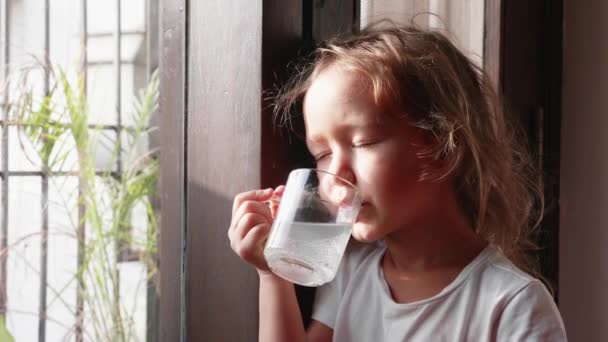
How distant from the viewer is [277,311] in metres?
1.01

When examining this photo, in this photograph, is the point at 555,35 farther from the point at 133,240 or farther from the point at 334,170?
the point at 133,240

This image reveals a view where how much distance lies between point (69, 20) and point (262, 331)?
1.66 feet

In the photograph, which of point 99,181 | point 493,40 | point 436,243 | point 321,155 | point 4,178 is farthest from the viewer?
point 493,40

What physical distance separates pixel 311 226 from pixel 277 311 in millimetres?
184

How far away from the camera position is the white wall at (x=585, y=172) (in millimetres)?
1974

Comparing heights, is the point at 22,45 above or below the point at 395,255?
above

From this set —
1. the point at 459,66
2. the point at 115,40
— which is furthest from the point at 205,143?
the point at 459,66

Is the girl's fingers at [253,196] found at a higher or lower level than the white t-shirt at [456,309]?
higher

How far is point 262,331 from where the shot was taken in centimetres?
102

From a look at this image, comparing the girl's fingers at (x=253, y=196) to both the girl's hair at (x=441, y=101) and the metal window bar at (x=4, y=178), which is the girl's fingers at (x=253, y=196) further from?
the metal window bar at (x=4, y=178)

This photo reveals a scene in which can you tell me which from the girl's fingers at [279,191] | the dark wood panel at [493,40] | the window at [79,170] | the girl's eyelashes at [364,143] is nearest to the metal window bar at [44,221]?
the window at [79,170]

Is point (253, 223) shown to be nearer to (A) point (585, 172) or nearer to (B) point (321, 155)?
(B) point (321, 155)

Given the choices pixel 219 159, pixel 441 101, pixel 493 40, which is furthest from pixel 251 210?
pixel 493 40

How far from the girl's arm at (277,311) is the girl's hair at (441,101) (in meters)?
0.24
